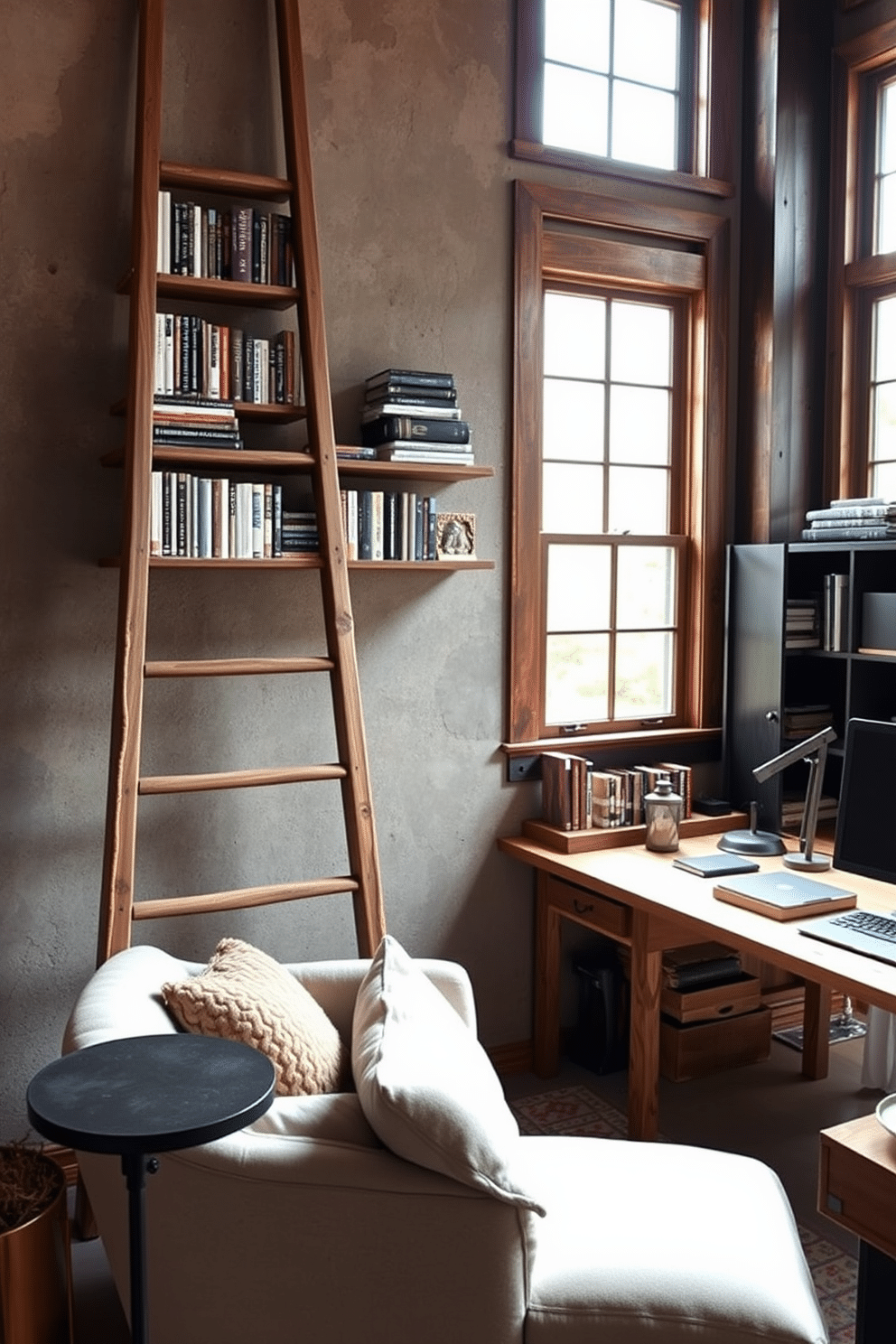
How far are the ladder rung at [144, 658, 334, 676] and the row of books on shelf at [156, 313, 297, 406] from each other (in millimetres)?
678

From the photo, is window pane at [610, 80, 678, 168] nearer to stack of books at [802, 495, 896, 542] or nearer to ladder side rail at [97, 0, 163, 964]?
stack of books at [802, 495, 896, 542]

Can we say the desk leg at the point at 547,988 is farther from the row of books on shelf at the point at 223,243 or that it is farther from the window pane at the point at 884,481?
the row of books on shelf at the point at 223,243

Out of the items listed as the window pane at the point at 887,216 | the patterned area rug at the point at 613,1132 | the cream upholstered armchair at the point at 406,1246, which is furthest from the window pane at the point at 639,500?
the cream upholstered armchair at the point at 406,1246

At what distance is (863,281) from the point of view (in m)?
4.07

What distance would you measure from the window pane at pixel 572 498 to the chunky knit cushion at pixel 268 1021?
2.08 metres

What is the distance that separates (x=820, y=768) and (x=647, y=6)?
263 centimetres

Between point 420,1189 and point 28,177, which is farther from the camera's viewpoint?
point 28,177

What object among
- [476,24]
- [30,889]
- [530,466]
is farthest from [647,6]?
[30,889]

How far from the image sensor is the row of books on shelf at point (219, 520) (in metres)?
2.93

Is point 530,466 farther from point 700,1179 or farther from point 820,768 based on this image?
point 700,1179

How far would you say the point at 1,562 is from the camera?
3012 mm

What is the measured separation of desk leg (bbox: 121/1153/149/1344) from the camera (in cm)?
164

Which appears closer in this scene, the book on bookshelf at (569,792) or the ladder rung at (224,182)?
the ladder rung at (224,182)

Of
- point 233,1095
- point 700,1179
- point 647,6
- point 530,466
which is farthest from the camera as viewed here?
point 647,6
